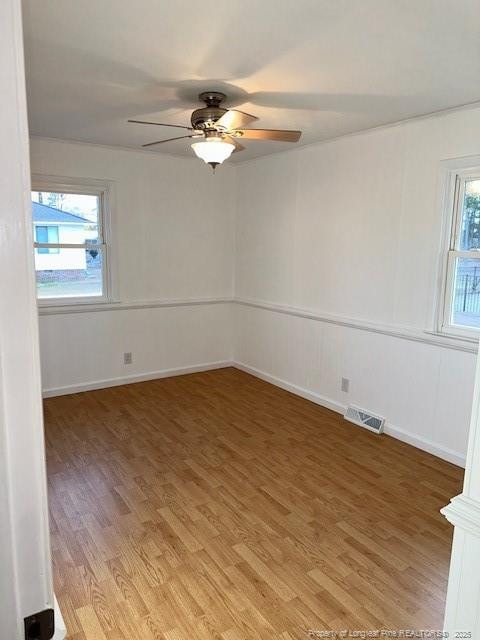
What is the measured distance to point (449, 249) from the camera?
3146 millimetres

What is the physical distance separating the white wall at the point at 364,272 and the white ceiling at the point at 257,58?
415mm

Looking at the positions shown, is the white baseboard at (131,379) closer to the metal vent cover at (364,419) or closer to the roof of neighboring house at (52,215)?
the roof of neighboring house at (52,215)

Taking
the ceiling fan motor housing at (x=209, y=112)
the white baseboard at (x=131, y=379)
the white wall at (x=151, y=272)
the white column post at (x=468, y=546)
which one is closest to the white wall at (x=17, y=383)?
the white column post at (x=468, y=546)

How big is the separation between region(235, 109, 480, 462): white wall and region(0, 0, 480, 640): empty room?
2 centimetres

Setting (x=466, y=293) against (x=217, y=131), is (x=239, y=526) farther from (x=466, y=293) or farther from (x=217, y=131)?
(x=217, y=131)

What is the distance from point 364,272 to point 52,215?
299 cm

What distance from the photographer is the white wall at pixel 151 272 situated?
4.39 metres

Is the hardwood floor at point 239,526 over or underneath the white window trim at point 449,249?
underneath

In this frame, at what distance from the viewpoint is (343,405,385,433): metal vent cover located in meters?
3.69

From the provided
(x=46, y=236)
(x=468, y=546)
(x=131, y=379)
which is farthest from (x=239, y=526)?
(x=46, y=236)

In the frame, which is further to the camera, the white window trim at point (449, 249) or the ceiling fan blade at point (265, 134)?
the white window trim at point (449, 249)

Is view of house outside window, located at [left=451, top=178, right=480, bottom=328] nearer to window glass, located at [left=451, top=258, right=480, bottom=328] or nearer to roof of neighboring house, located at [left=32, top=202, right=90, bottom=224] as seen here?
window glass, located at [left=451, top=258, right=480, bottom=328]

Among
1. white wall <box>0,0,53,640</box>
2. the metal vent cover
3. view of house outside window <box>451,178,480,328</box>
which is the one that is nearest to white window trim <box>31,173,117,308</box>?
the metal vent cover

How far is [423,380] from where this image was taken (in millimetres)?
3377
